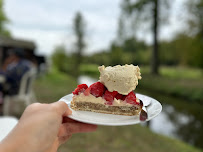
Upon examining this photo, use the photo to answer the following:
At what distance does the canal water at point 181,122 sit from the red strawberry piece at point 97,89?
4.13m

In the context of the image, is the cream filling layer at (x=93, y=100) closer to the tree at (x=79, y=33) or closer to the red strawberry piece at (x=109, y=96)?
the red strawberry piece at (x=109, y=96)

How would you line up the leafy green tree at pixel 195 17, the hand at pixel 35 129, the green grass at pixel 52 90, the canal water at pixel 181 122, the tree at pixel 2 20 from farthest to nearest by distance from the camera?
the tree at pixel 2 20 < the leafy green tree at pixel 195 17 < the green grass at pixel 52 90 < the canal water at pixel 181 122 < the hand at pixel 35 129

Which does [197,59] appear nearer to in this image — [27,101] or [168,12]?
[168,12]

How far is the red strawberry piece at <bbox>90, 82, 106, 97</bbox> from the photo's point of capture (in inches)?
58.5

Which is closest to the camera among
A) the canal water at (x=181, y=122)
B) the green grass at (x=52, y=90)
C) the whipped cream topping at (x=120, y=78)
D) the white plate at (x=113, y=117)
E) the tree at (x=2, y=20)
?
the white plate at (x=113, y=117)

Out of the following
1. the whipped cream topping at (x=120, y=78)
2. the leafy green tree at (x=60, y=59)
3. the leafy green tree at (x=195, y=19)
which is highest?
the leafy green tree at (x=195, y=19)

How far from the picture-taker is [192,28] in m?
13.0

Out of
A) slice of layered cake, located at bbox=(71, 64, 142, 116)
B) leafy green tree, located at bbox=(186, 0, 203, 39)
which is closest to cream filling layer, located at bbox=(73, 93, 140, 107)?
slice of layered cake, located at bbox=(71, 64, 142, 116)

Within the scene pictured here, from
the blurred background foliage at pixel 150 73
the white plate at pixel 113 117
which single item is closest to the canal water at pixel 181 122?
the blurred background foliage at pixel 150 73

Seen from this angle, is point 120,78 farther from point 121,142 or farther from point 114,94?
point 121,142

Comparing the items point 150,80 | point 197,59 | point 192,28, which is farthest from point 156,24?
point 197,59

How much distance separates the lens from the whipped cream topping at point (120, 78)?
1.42 metres

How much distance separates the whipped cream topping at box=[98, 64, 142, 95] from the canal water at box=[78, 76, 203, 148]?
4.12 meters

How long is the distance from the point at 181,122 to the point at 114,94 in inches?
223
